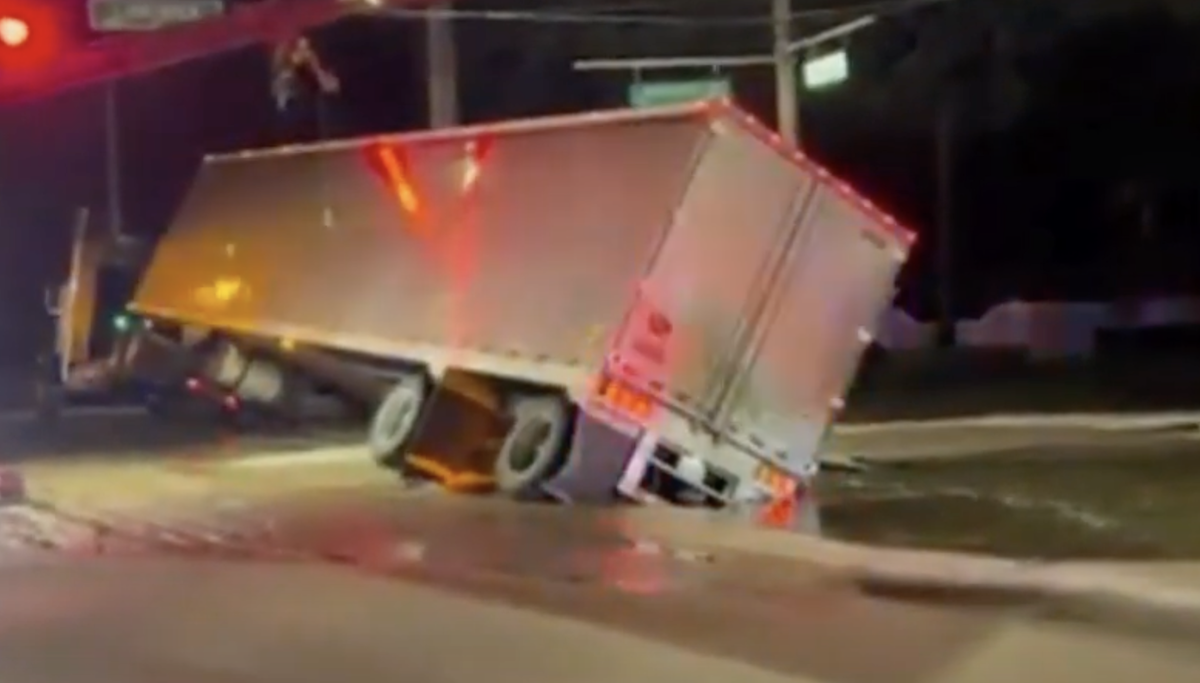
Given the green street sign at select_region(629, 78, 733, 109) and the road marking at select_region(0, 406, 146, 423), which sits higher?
the green street sign at select_region(629, 78, 733, 109)

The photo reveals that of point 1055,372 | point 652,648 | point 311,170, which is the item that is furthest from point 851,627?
point 1055,372

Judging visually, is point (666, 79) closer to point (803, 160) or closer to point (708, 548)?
point (803, 160)

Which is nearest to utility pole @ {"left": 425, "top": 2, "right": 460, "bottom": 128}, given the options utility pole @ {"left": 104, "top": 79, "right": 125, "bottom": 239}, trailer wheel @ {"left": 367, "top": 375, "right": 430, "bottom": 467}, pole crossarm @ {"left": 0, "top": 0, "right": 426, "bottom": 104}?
trailer wheel @ {"left": 367, "top": 375, "right": 430, "bottom": 467}

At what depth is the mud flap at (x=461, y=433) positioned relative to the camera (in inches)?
942

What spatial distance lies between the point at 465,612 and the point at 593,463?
23.3 feet

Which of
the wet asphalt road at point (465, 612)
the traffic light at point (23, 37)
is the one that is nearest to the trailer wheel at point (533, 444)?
the wet asphalt road at point (465, 612)

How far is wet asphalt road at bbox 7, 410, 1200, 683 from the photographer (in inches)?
492

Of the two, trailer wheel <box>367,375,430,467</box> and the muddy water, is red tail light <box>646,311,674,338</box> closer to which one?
the muddy water

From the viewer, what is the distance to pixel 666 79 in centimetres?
4669

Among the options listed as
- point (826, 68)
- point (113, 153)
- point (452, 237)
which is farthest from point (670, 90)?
point (452, 237)

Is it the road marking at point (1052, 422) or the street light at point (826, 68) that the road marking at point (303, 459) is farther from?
the street light at point (826, 68)

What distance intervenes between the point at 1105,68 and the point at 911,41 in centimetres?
425

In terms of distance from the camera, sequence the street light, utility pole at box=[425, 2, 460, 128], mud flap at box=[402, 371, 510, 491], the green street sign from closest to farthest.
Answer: mud flap at box=[402, 371, 510, 491] < utility pole at box=[425, 2, 460, 128] < the street light < the green street sign

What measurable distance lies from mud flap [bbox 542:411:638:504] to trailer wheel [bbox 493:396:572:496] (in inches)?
6.6
